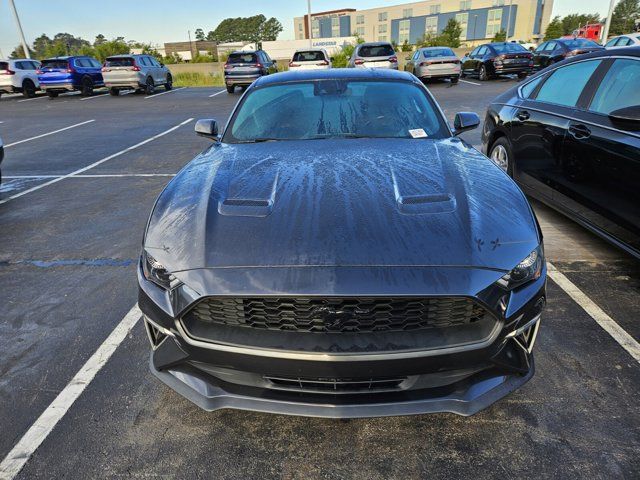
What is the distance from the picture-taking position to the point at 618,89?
3.29 m

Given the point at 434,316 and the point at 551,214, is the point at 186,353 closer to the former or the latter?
the point at 434,316

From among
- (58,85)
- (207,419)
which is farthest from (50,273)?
(58,85)

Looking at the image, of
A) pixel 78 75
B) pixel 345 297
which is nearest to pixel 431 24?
pixel 78 75

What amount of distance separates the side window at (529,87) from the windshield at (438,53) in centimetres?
1526

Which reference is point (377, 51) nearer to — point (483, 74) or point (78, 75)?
point (483, 74)

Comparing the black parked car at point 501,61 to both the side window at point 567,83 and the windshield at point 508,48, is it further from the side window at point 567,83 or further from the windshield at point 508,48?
the side window at point 567,83

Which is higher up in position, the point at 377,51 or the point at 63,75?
the point at 377,51

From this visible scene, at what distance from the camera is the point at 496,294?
5.70ft

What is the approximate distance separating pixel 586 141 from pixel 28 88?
78.6 feet

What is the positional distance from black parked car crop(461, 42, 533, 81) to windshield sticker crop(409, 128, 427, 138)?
17.7 m

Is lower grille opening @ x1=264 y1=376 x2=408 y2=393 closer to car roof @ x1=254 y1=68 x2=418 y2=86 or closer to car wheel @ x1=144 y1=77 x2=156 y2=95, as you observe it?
car roof @ x1=254 y1=68 x2=418 y2=86

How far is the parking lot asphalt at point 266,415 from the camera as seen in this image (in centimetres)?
190

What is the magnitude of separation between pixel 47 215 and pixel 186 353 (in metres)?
4.24

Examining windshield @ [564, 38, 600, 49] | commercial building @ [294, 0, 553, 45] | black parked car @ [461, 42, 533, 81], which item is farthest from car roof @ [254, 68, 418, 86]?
commercial building @ [294, 0, 553, 45]
